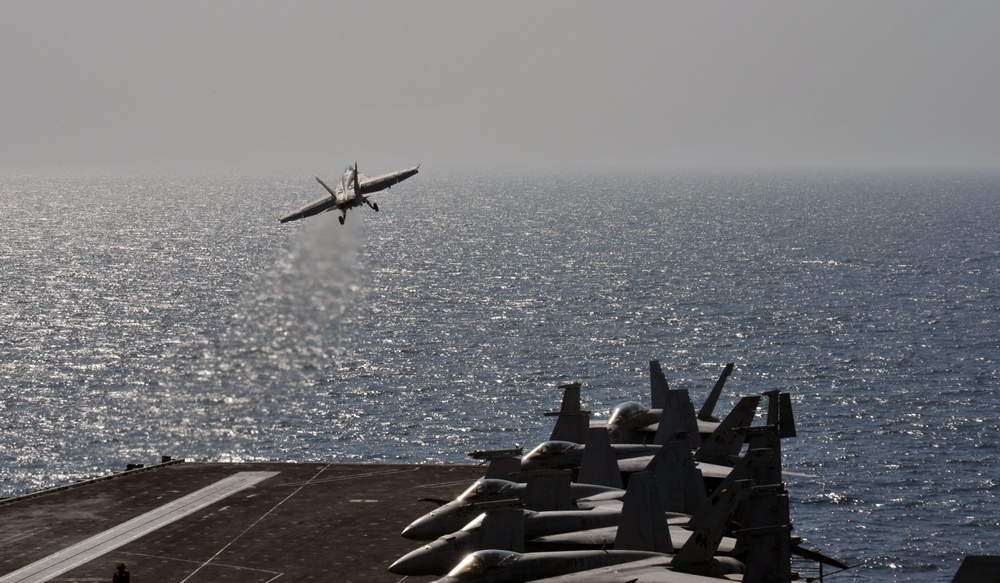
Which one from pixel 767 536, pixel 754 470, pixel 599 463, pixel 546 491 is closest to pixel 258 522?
pixel 546 491

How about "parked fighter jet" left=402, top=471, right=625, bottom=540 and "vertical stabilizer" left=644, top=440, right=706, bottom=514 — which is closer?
"parked fighter jet" left=402, top=471, right=625, bottom=540

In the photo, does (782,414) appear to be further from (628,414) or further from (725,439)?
(628,414)

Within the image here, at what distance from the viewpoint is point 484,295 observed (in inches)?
6511

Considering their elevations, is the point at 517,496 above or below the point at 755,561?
above

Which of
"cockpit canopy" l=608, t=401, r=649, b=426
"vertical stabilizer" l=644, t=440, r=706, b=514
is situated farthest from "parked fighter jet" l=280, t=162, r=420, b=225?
"vertical stabilizer" l=644, t=440, r=706, b=514

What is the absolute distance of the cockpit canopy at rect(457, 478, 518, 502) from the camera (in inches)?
1720

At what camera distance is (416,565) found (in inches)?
1598

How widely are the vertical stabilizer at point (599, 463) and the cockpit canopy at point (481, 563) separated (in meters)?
15.3

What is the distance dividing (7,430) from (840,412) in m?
67.7

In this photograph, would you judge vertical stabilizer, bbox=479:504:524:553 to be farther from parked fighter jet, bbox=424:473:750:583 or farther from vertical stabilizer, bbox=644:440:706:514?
vertical stabilizer, bbox=644:440:706:514

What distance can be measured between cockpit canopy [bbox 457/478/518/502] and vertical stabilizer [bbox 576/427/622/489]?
32.5 ft

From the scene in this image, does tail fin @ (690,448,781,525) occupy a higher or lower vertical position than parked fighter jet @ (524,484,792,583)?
higher

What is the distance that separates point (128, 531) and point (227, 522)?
449cm

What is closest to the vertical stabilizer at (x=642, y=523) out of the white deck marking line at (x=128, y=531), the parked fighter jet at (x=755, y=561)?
the parked fighter jet at (x=755, y=561)
